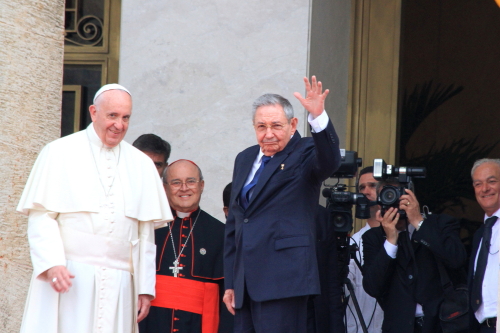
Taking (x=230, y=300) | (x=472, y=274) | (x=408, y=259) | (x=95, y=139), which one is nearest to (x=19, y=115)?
(x=95, y=139)

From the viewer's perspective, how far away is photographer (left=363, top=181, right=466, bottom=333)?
15.6 ft

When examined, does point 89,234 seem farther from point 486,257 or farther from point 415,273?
point 486,257

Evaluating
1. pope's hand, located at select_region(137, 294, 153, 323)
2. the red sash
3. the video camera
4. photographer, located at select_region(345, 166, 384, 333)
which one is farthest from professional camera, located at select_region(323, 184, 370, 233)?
pope's hand, located at select_region(137, 294, 153, 323)

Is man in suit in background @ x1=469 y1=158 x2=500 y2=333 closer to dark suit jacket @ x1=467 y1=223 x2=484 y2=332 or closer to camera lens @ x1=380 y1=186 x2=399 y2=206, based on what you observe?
dark suit jacket @ x1=467 y1=223 x2=484 y2=332

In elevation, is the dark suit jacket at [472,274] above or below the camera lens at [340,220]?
below

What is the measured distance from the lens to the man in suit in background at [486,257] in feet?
15.1

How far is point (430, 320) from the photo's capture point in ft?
15.4

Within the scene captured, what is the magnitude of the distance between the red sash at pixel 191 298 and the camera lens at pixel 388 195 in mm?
1113

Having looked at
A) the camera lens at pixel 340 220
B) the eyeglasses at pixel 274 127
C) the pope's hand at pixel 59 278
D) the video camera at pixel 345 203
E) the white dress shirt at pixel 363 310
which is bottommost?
the white dress shirt at pixel 363 310

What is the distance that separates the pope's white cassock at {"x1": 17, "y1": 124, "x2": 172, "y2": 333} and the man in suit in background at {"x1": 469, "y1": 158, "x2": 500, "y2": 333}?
1.79m

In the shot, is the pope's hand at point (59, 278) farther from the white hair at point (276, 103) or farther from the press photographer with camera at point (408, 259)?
the press photographer with camera at point (408, 259)

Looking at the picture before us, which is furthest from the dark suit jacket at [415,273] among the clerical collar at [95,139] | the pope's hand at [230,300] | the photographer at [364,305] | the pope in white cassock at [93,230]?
the clerical collar at [95,139]

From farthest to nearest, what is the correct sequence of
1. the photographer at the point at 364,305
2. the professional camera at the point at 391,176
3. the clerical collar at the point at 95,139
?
the photographer at the point at 364,305 < the professional camera at the point at 391,176 < the clerical collar at the point at 95,139

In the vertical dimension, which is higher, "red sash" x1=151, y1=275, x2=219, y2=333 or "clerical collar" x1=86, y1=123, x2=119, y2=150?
"clerical collar" x1=86, y1=123, x2=119, y2=150
